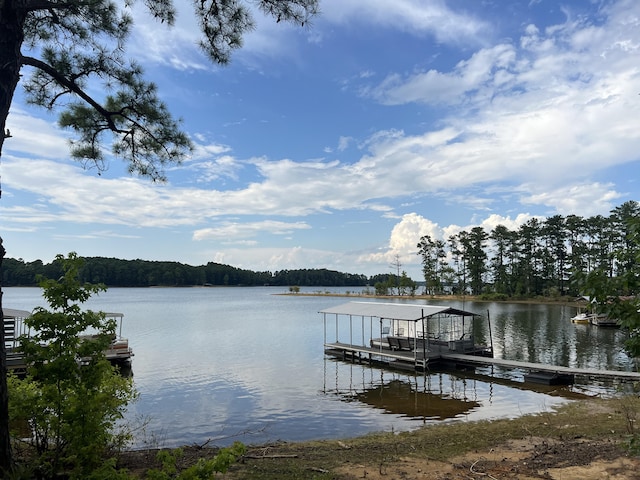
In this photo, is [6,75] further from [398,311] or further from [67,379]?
[398,311]

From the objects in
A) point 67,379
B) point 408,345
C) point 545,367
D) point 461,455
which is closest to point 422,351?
point 408,345

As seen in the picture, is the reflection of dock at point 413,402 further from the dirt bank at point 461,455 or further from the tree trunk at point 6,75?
the tree trunk at point 6,75

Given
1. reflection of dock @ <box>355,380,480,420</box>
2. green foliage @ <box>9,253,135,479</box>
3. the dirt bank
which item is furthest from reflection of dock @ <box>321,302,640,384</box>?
green foliage @ <box>9,253,135,479</box>

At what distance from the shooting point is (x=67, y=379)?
4609 millimetres

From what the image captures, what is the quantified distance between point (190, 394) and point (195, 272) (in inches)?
4597

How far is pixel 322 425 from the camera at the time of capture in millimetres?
11703

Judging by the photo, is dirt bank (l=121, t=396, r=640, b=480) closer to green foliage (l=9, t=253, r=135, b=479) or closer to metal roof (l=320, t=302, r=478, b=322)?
green foliage (l=9, t=253, r=135, b=479)

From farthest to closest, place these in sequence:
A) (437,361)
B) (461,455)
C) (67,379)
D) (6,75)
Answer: (437,361) → (461,455) → (67,379) → (6,75)

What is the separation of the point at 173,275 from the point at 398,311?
346 feet

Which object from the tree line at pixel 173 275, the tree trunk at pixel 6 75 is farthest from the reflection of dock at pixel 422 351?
the tree line at pixel 173 275

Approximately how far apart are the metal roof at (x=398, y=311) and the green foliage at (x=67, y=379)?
16.5 m

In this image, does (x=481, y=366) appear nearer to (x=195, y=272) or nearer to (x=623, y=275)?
(x=623, y=275)

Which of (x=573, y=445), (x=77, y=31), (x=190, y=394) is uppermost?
(x=77, y=31)

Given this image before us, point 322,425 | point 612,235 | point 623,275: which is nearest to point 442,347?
point 322,425
